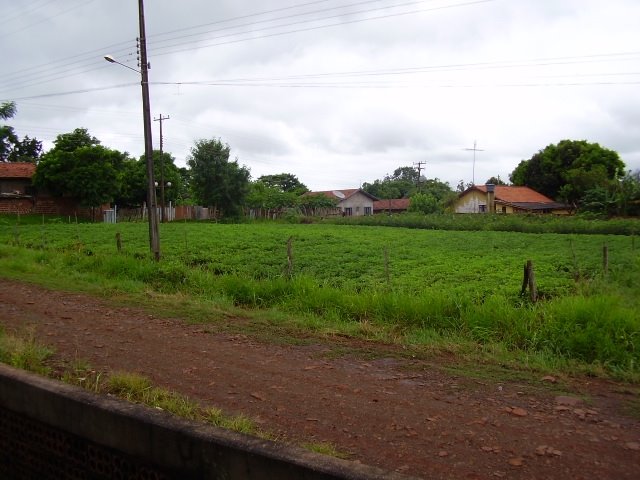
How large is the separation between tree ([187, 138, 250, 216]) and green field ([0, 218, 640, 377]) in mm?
33583

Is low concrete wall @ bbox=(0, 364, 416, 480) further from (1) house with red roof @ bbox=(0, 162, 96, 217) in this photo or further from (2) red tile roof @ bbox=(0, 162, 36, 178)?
(2) red tile roof @ bbox=(0, 162, 36, 178)

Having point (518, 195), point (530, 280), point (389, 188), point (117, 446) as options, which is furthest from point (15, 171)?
point (389, 188)

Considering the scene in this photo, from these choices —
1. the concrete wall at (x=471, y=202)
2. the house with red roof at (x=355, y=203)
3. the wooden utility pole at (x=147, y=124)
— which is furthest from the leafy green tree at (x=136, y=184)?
the wooden utility pole at (x=147, y=124)

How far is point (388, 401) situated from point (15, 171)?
169 feet

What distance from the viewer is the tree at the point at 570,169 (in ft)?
178

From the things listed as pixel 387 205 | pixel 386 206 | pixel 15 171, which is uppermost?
pixel 15 171

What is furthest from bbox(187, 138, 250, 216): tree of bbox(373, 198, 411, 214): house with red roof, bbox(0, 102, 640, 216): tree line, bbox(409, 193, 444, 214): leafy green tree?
bbox(373, 198, 411, 214): house with red roof

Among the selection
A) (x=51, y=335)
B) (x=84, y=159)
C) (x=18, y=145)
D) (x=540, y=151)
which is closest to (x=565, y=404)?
(x=51, y=335)

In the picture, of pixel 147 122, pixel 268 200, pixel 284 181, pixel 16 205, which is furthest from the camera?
pixel 284 181

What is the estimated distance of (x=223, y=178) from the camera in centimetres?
5528

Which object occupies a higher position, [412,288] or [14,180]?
[14,180]

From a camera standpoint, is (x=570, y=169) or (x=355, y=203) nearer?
(x=570, y=169)

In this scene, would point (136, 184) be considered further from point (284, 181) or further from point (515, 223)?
point (284, 181)

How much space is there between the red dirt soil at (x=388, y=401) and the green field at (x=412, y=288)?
0.97m
